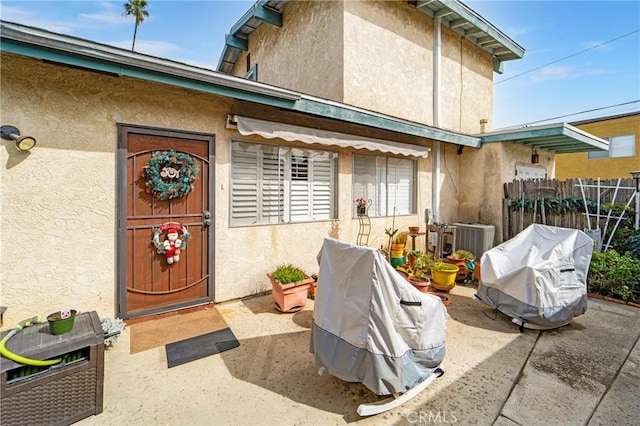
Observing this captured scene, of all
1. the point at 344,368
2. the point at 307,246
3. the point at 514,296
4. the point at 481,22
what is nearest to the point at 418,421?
the point at 344,368

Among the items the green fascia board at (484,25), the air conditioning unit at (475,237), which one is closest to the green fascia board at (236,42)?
the green fascia board at (484,25)

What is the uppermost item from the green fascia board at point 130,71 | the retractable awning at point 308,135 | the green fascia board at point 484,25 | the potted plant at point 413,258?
the green fascia board at point 484,25

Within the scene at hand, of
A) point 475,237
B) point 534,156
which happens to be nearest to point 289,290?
point 475,237

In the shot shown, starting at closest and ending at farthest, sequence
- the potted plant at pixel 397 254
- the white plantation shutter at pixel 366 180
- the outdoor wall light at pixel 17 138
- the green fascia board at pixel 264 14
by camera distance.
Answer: the outdoor wall light at pixel 17 138
the white plantation shutter at pixel 366 180
the potted plant at pixel 397 254
the green fascia board at pixel 264 14

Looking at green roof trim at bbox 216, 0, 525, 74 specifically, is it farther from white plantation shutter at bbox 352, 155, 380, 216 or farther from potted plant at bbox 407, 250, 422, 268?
potted plant at bbox 407, 250, 422, 268

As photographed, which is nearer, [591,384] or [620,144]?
[591,384]

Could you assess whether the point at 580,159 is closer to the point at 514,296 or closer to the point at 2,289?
the point at 514,296

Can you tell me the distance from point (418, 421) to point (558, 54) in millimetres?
19511

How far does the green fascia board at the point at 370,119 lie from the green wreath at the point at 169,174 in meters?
1.84

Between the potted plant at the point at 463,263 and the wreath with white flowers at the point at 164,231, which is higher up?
the wreath with white flowers at the point at 164,231

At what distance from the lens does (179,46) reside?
804cm

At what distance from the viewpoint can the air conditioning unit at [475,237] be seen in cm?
680

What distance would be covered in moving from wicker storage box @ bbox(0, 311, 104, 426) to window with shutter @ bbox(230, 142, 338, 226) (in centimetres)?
255

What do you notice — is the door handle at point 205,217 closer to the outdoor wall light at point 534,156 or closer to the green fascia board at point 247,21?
the green fascia board at point 247,21
